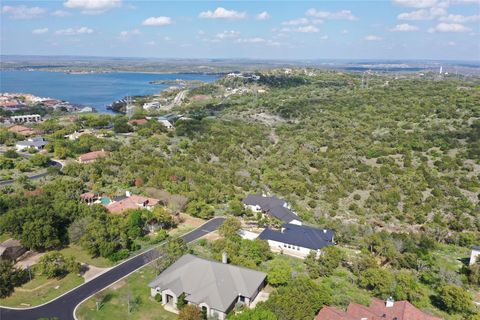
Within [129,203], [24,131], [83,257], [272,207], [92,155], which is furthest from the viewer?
[24,131]

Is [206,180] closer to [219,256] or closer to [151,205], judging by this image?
[151,205]

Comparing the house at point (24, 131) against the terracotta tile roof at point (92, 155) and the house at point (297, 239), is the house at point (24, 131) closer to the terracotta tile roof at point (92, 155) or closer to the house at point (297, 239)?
the terracotta tile roof at point (92, 155)

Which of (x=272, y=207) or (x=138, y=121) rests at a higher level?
(x=138, y=121)

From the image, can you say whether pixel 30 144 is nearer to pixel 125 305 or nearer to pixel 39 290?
pixel 39 290

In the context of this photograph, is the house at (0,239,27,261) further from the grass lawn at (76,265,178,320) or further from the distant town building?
the distant town building

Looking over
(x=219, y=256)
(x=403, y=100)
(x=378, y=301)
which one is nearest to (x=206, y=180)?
(x=219, y=256)

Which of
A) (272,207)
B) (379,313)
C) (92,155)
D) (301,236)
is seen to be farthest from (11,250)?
(92,155)

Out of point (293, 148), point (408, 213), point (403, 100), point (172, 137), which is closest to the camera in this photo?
point (408, 213)
